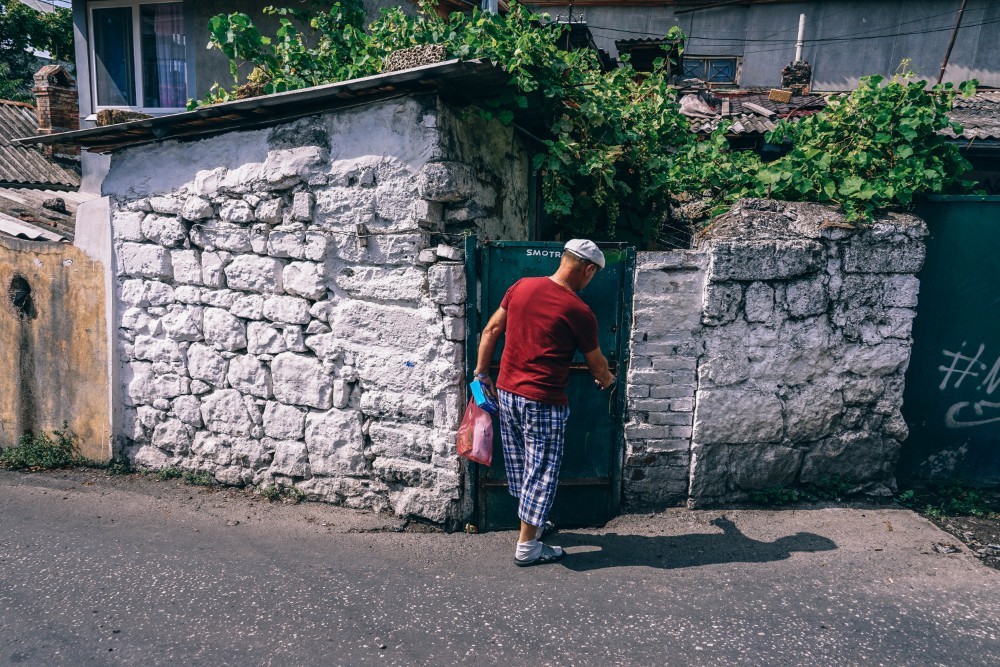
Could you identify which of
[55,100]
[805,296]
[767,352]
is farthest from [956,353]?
[55,100]

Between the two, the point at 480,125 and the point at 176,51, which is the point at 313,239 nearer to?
the point at 480,125

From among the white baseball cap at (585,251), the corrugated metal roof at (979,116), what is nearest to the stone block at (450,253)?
the white baseball cap at (585,251)

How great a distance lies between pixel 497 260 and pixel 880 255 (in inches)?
94.9

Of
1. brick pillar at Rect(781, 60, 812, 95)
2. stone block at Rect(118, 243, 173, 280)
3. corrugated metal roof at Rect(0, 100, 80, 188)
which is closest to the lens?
stone block at Rect(118, 243, 173, 280)

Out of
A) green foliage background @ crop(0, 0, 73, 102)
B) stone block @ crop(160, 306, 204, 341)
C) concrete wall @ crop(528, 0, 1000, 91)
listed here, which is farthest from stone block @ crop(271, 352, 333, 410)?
green foliage background @ crop(0, 0, 73, 102)

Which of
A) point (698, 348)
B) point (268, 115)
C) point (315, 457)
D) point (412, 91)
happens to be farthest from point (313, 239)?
point (698, 348)

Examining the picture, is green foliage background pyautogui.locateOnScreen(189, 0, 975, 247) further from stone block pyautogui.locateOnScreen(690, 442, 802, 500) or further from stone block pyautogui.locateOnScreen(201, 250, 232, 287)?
stone block pyautogui.locateOnScreen(690, 442, 802, 500)

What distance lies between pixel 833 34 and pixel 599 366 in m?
14.8

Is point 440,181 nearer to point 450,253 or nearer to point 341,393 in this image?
point 450,253

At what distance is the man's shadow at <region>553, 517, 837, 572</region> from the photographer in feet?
12.2

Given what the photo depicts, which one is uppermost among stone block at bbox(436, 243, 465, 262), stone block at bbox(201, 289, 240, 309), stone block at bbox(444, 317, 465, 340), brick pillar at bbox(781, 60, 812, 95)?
brick pillar at bbox(781, 60, 812, 95)

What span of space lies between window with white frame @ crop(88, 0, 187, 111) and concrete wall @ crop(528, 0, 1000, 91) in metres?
8.99

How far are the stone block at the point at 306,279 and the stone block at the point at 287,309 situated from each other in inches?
2.3

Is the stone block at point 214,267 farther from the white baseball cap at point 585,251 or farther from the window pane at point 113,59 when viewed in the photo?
the window pane at point 113,59
